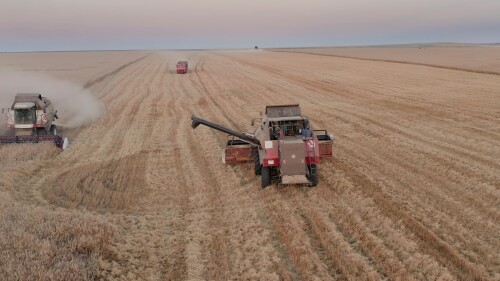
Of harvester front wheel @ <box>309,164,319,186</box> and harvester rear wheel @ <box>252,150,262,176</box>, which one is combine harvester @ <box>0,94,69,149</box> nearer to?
harvester rear wheel @ <box>252,150,262,176</box>

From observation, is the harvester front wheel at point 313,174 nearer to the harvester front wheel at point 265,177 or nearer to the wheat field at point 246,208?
the wheat field at point 246,208

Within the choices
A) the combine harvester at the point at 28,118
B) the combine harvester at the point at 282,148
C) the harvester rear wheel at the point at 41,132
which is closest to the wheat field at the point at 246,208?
the combine harvester at the point at 282,148

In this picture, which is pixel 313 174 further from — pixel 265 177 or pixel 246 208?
pixel 246 208

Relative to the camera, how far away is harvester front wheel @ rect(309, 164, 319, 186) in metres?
10.8

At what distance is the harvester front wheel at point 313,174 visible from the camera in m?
10.8

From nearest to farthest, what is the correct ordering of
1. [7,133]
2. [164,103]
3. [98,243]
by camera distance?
[98,243] < [7,133] < [164,103]

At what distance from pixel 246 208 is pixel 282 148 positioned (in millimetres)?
1841

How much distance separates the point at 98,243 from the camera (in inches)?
301

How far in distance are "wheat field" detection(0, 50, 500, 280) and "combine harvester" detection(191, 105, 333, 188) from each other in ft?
1.54

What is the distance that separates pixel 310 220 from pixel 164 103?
767 inches

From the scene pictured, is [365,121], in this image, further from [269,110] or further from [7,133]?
[7,133]

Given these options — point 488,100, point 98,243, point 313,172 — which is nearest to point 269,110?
point 313,172

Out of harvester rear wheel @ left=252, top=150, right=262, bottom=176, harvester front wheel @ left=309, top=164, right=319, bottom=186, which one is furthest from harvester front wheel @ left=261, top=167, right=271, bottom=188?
harvester front wheel @ left=309, top=164, right=319, bottom=186

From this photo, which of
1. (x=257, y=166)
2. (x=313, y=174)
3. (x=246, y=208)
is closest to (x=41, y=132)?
(x=257, y=166)
